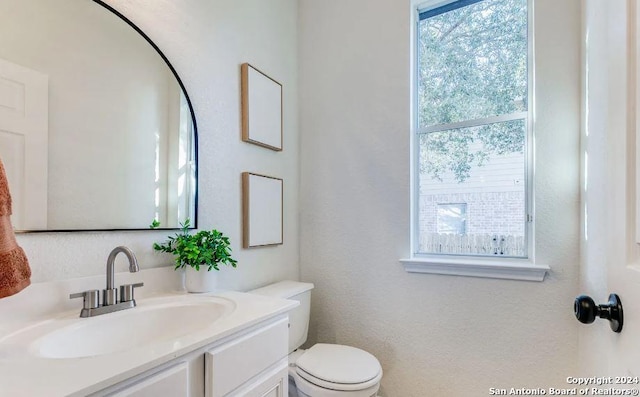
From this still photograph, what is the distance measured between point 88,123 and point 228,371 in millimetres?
935

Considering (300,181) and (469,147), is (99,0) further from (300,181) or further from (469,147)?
(469,147)

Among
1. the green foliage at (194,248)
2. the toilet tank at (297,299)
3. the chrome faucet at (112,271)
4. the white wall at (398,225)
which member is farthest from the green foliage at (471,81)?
the chrome faucet at (112,271)

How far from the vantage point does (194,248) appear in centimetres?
130

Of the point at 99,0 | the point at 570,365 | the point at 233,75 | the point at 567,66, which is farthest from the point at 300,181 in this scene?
the point at 570,365

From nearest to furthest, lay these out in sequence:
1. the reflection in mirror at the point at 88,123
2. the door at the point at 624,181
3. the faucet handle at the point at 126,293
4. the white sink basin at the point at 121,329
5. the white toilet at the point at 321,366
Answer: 1. the door at the point at 624,181
2. the white sink basin at the point at 121,329
3. the reflection in mirror at the point at 88,123
4. the faucet handle at the point at 126,293
5. the white toilet at the point at 321,366

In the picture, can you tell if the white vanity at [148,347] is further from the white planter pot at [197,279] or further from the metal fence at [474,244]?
the metal fence at [474,244]

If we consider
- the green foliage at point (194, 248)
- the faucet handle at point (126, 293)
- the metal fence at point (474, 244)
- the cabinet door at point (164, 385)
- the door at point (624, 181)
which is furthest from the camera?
the metal fence at point (474, 244)

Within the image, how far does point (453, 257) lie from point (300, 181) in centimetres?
105

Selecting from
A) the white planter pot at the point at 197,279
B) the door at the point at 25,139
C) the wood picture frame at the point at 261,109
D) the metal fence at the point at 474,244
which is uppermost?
the wood picture frame at the point at 261,109

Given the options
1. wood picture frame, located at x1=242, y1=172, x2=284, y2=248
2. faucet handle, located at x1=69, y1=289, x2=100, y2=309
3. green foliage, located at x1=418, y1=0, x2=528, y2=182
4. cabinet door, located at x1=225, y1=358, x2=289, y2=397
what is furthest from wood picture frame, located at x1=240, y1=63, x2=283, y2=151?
cabinet door, located at x1=225, y1=358, x2=289, y2=397

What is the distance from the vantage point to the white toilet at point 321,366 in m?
1.44

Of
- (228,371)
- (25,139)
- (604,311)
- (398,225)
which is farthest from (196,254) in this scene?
(604,311)

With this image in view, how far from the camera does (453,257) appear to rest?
6.07 ft

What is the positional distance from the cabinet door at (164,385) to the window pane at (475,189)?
1465 mm
